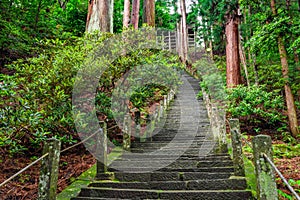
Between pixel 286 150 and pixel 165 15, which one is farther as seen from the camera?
pixel 165 15

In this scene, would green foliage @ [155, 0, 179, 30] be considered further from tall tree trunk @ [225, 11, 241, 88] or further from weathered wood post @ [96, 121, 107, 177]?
weathered wood post @ [96, 121, 107, 177]

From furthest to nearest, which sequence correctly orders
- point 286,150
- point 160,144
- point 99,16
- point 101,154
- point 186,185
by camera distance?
1. point 99,16
2. point 286,150
3. point 160,144
4. point 101,154
5. point 186,185

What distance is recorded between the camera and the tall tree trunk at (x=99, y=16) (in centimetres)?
830

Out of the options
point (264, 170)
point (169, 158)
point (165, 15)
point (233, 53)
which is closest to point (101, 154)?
point (169, 158)

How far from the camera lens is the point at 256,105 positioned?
957cm

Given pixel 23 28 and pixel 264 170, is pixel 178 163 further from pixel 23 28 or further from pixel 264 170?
pixel 23 28

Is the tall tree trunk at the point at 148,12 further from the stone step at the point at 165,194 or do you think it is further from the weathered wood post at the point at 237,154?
the stone step at the point at 165,194

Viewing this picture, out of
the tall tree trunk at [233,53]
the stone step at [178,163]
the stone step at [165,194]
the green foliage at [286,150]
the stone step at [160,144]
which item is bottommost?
the stone step at [165,194]

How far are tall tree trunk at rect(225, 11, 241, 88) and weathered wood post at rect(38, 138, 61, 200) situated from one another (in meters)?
11.5

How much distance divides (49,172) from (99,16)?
659 centimetres

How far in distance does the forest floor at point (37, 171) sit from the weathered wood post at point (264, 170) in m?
1.62

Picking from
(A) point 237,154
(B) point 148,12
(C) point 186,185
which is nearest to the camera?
(C) point 186,185

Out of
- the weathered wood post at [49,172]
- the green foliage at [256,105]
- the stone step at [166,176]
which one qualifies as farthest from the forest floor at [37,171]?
the green foliage at [256,105]

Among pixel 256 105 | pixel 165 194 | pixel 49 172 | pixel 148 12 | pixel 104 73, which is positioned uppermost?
pixel 148 12
